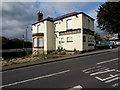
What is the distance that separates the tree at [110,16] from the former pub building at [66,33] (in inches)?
174

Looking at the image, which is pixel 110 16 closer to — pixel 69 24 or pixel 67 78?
pixel 69 24

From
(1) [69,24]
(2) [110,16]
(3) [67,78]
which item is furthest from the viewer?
(2) [110,16]

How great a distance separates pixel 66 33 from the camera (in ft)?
76.5

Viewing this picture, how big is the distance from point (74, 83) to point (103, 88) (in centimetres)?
140

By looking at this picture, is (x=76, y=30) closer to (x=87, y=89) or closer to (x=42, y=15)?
(x=42, y=15)

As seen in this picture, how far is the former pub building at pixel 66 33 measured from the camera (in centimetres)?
2120

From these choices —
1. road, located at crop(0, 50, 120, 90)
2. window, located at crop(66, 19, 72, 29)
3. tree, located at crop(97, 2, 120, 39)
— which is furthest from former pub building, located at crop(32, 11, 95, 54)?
road, located at crop(0, 50, 120, 90)

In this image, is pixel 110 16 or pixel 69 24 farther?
pixel 110 16

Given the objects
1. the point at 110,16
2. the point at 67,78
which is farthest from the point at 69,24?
the point at 67,78

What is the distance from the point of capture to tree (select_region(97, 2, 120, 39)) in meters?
25.0

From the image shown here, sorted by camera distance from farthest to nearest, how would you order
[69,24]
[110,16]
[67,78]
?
1. [110,16]
2. [69,24]
3. [67,78]

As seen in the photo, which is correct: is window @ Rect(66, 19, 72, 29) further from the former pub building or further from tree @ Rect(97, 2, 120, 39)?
tree @ Rect(97, 2, 120, 39)

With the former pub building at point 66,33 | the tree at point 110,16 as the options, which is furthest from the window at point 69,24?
the tree at point 110,16

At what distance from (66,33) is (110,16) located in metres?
11.2
